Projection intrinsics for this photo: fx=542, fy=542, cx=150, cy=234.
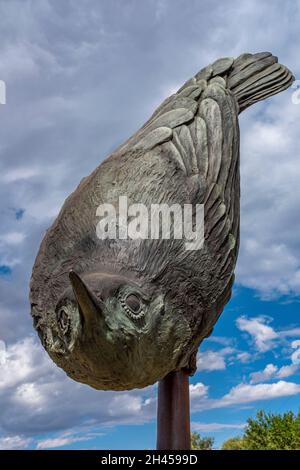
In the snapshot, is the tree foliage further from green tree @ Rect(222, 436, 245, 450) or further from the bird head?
the bird head

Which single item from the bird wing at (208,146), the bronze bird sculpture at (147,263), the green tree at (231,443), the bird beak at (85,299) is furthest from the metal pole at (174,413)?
the green tree at (231,443)

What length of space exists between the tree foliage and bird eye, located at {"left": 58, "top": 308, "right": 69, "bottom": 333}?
10.5m

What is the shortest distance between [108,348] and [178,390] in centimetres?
122

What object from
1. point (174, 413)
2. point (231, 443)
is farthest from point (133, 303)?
point (231, 443)

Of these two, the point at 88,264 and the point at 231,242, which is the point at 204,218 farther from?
the point at 88,264

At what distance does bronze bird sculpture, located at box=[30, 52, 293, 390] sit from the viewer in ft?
8.62

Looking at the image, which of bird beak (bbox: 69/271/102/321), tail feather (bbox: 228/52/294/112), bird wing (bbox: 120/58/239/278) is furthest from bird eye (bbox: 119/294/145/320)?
tail feather (bbox: 228/52/294/112)

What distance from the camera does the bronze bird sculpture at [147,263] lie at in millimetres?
2627

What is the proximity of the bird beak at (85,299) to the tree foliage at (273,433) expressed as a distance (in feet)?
35.0

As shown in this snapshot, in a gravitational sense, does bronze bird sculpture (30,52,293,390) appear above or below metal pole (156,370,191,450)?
above

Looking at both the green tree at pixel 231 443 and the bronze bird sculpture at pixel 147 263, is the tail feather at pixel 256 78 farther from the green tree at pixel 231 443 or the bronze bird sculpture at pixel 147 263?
the green tree at pixel 231 443

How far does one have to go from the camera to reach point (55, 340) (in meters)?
2.98
